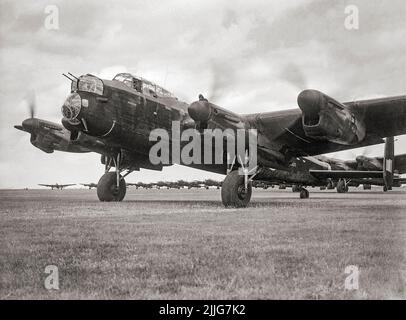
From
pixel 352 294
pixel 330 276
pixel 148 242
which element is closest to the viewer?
pixel 352 294

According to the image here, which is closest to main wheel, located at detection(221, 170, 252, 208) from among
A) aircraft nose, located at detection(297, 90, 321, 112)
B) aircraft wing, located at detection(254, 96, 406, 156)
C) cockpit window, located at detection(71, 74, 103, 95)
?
aircraft wing, located at detection(254, 96, 406, 156)

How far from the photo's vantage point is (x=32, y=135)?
668 inches

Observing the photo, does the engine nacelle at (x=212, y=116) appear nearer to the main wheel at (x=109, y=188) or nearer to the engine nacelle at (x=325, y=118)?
the engine nacelle at (x=325, y=118)

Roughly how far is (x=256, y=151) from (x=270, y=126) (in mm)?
1008

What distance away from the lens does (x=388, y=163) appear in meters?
13.0

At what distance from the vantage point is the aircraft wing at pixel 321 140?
11047 mm

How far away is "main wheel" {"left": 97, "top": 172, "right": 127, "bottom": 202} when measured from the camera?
15.4 metres

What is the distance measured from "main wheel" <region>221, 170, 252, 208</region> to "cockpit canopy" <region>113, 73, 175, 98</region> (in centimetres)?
401

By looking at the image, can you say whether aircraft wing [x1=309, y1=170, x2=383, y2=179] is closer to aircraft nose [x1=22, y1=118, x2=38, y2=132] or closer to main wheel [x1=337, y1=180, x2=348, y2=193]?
main wheel [x1=337, y1=180, x2=348, y2=193]

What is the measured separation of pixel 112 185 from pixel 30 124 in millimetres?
4483

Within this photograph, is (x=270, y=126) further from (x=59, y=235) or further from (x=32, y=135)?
(x=32, y=135)

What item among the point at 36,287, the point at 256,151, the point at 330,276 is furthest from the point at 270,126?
the point at 36,287

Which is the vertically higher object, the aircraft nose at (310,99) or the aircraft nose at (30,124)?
the aircraft nose at (30,124)

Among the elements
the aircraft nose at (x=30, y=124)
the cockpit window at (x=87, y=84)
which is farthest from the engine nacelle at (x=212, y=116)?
the aircraft nose at (x=30, y=124)
